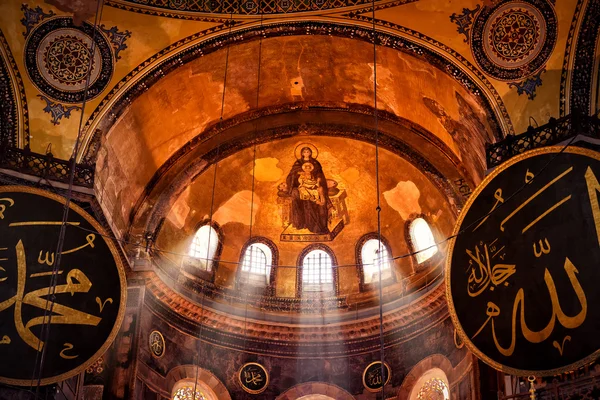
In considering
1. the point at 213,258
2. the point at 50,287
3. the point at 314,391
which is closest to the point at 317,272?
the point at 213,258

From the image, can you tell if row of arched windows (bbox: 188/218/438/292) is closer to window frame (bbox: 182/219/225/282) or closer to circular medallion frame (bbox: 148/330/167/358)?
window frame (bbox: 182/219/225/282)

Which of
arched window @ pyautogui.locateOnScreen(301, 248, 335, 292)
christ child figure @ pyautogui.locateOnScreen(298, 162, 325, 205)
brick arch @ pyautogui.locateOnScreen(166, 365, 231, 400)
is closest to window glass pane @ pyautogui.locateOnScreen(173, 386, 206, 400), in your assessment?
brick arch @ pyautogui.locateOnScreen(166, 365, 231, 400)

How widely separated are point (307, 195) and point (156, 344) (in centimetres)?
419

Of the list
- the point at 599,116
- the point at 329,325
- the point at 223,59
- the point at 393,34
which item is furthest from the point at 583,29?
the point at 329,325

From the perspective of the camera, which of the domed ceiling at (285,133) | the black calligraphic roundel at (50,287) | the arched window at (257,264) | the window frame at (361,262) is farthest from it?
the arched window at (257,264)

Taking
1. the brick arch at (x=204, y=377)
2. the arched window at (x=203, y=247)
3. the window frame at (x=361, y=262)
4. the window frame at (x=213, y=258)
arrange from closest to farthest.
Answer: the brick arch at (x=204, y=377), the window frame at (x=213, y=258), the window frame at (x=361, y=262), the arched window at (x=203, y=247)

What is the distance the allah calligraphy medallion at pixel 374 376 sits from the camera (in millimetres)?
16500

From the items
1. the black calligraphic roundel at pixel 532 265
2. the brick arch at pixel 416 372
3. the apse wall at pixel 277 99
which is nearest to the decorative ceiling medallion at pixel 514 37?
the apse wall at pixel 277 99

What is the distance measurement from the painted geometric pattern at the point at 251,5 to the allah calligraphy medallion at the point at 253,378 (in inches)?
251

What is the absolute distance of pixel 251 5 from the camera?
1530 centimetres

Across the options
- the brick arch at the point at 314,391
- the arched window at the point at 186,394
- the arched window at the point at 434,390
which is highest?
the brick arch at the point at 314,391

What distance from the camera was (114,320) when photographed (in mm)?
13195

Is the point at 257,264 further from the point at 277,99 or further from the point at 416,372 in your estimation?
the point at 416,372

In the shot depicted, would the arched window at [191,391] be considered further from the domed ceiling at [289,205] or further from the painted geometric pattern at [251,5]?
the painted geometric pattern at [251,5]
